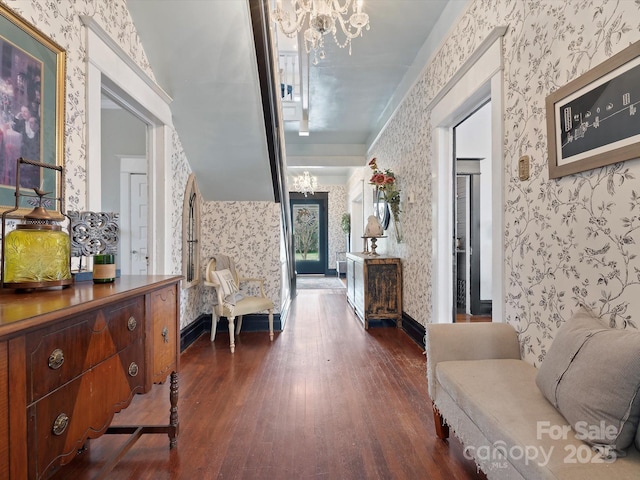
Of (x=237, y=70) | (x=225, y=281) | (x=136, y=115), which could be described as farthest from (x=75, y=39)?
(x=225, y=281)

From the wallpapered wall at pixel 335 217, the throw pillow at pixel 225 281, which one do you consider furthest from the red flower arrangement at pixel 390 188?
the wallpapered wall at pixel 335 217

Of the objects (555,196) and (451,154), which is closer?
(555,196)

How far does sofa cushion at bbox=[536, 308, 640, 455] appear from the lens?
3.39ft

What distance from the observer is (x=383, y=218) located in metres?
5.33

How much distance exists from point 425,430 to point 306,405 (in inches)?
29.6

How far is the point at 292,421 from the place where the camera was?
2.06m

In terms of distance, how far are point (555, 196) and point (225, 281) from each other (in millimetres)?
2915

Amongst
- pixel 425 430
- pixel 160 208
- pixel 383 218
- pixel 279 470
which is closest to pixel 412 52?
pixel 383 218

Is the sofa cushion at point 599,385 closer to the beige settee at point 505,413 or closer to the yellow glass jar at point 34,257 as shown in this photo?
the beige settee at point 505,413

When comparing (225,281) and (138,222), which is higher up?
(138,222)

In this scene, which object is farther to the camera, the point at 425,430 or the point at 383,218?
the point at 383,218

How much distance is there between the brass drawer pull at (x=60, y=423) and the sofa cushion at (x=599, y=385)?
5.15 feet

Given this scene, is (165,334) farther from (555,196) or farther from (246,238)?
(246,238)

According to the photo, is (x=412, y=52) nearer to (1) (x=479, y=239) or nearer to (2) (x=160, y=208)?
(1) (x=479, y=239)
